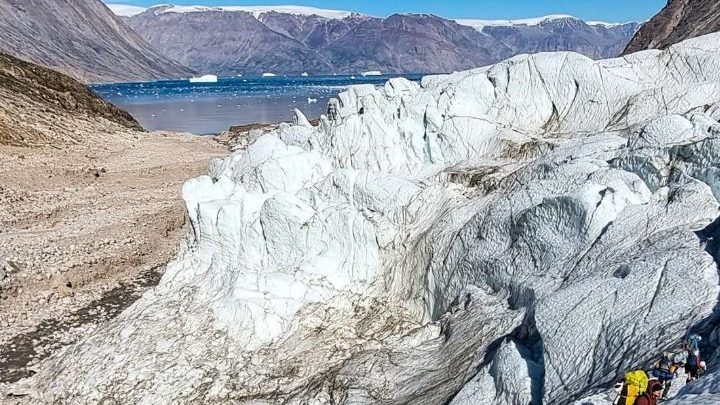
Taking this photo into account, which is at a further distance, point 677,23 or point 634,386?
point 677,23

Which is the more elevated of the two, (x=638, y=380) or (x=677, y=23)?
(x=677, y=23)

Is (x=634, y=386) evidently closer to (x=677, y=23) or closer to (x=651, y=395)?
(x=651, y=395)

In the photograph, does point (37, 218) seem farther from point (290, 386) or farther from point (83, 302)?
point (290, 386)

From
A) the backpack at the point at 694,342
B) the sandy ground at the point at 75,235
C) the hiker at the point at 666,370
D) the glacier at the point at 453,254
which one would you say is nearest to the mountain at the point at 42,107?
the sandy ground at the point at 75,235

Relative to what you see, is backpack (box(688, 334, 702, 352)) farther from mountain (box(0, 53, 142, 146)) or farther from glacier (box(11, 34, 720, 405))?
mountain (box(0, 53, 142, 146))

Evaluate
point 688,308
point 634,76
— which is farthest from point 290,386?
point 634,76

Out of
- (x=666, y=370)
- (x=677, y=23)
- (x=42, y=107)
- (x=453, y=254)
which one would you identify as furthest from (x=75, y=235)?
(x=677, y=23)

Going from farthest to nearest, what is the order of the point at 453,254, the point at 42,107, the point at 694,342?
1. the point at 42,107
2. the point at 453,254
3. the point at 694,342
